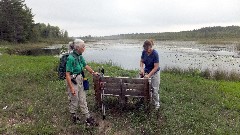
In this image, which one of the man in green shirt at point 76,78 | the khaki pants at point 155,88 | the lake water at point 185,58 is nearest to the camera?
the man in green shirt at point 76,78

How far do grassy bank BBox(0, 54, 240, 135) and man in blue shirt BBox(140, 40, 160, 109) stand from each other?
592 millimetres

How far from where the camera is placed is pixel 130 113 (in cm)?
880

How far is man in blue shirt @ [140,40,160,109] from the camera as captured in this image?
8.86 metres

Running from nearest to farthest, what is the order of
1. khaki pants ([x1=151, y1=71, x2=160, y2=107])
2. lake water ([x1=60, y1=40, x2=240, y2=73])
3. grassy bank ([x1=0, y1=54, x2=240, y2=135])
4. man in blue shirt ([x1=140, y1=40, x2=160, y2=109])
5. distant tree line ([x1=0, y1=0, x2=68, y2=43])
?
1. grassy bank ([x1=0, y1=54, x2=240, y2=135])
2. man in blue shirt ([x1=140, y1=40, x2=160, y2=109])
3. khaki pants ([x1=151, y1=71, x2=160, y2=107])
4. lake water ([x1=60, y1=40, x2=240, y2=73])
5. distant tree line ([x1=0, y1=0, x2=68, y2=43])

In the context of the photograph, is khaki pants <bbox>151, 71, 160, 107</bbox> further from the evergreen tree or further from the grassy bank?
the evergreen tree

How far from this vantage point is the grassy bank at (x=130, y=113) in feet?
25.8

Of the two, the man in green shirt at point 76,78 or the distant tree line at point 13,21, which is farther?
the distant tree line at point 13,21

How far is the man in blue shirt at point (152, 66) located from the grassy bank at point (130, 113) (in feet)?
1.94

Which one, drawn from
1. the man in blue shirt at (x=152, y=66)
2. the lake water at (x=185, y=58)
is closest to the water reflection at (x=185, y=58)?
the lake water at (x=185, y=58)

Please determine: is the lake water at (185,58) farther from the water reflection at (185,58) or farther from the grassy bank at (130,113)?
the grassy bank at (130,113)

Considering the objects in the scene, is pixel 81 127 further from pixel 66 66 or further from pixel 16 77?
pixel 16 77

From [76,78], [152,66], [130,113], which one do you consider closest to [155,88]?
[152,66]

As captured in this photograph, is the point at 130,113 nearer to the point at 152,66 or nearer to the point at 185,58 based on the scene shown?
the point at 152,66

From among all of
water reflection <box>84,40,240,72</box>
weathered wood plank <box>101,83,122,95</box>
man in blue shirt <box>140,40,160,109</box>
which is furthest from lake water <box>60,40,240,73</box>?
weathered wood plank <box>101,83,122,95</box>
